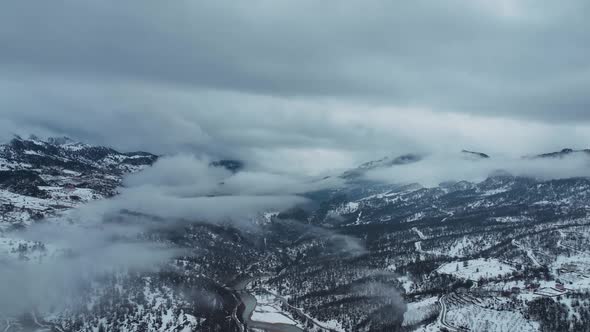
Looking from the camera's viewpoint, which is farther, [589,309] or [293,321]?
[293,321]

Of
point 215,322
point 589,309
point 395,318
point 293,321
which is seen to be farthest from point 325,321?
point 589,309

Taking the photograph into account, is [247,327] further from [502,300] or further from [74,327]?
[502,300]

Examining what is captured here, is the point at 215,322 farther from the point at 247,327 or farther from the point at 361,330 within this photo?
the point at 361,330

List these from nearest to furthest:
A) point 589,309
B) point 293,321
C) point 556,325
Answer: point 556,325
point 589,309
point 293,321

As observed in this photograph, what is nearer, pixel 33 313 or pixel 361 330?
pixel 361 330

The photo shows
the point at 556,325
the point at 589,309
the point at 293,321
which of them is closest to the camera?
the point at 556,325

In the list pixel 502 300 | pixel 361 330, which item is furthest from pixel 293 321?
pixel 502 300

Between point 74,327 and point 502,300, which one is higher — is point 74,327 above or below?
below

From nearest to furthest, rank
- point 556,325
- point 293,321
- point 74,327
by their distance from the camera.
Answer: point 556,325 < point 74,327 < point 293,321

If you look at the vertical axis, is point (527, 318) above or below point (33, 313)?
above
